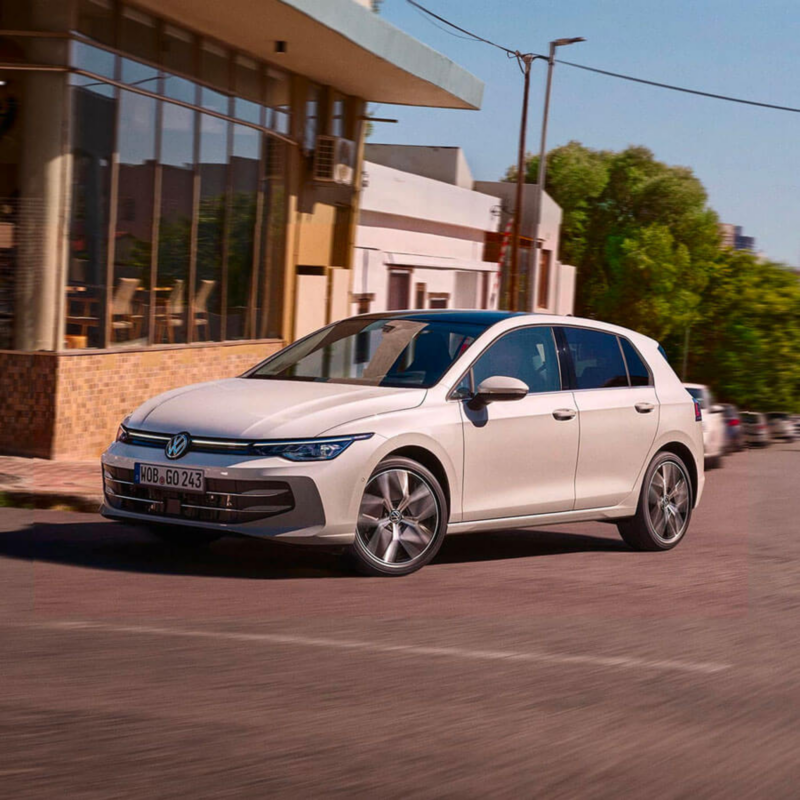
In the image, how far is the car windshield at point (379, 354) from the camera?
887cm

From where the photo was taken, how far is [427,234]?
111ft

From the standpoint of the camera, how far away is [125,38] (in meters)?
15.4

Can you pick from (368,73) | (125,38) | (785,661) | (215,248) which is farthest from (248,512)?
(368,73)

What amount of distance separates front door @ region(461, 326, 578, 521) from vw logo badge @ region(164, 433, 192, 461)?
66.0 inches

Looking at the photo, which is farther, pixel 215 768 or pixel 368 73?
pixel 368 73

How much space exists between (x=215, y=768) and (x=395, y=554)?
3.93 metres

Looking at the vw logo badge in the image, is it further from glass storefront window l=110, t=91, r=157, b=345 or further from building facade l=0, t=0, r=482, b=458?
glass storefront window l=110, t=91, r=157, b=345

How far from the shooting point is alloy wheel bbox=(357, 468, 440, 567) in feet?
26.5

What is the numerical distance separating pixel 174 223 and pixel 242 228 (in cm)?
260

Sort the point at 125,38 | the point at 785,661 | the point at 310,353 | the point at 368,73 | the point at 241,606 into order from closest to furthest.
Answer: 1. the point at 785,661
2. the point at 241,606
3. the point at 310,353
4. the point at 125,38
5. the point at 368,73

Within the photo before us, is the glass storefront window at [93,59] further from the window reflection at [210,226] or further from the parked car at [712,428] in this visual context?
the parked car at [712,428]

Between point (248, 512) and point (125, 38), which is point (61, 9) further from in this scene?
point (248, 512)

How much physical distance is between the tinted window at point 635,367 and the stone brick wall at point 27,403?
19.6 ft

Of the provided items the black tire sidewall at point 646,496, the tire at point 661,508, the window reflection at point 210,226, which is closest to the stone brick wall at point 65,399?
the window reflection at point 210,226
